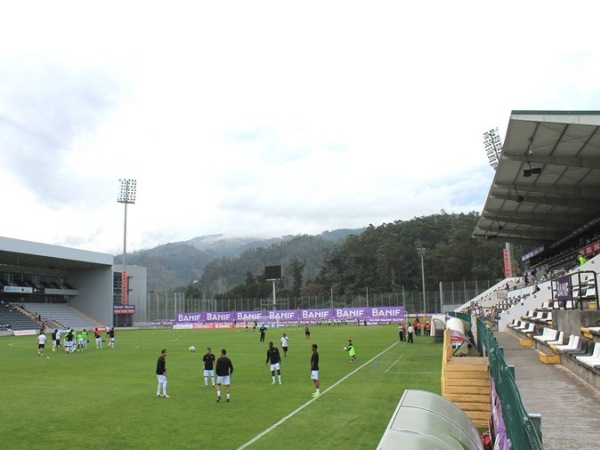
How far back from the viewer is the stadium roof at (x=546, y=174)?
22984mm

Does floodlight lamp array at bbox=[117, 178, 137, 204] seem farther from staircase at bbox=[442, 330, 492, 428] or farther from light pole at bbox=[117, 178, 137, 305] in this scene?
staircase at bbox=[442, 330, 492, 428]

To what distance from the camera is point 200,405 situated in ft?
53.0

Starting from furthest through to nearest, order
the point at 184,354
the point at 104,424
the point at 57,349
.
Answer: the point at 57,349
the point at 184,354
the point at 104,424

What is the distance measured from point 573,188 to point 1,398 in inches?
1362

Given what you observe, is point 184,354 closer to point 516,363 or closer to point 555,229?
point 516,363

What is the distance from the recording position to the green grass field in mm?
12086

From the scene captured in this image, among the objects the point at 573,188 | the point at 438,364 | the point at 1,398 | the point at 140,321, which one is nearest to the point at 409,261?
the point at 140,321

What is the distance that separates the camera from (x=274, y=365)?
20.1 meters

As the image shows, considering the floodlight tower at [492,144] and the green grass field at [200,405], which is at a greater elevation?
the floodlight tower at [492,144]

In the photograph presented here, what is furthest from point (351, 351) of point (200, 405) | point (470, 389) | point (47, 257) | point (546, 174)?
point (47, 257)

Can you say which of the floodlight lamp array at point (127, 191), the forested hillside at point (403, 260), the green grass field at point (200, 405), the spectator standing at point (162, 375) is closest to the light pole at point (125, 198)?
the floodlight lamp array at point (127, 191)

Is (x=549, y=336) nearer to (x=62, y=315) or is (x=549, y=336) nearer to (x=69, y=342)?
(x=69, y=342)

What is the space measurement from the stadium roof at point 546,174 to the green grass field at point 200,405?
458 inches

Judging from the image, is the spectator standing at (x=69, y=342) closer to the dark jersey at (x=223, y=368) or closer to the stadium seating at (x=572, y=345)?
the dark jersey at (x=223, y=368)
